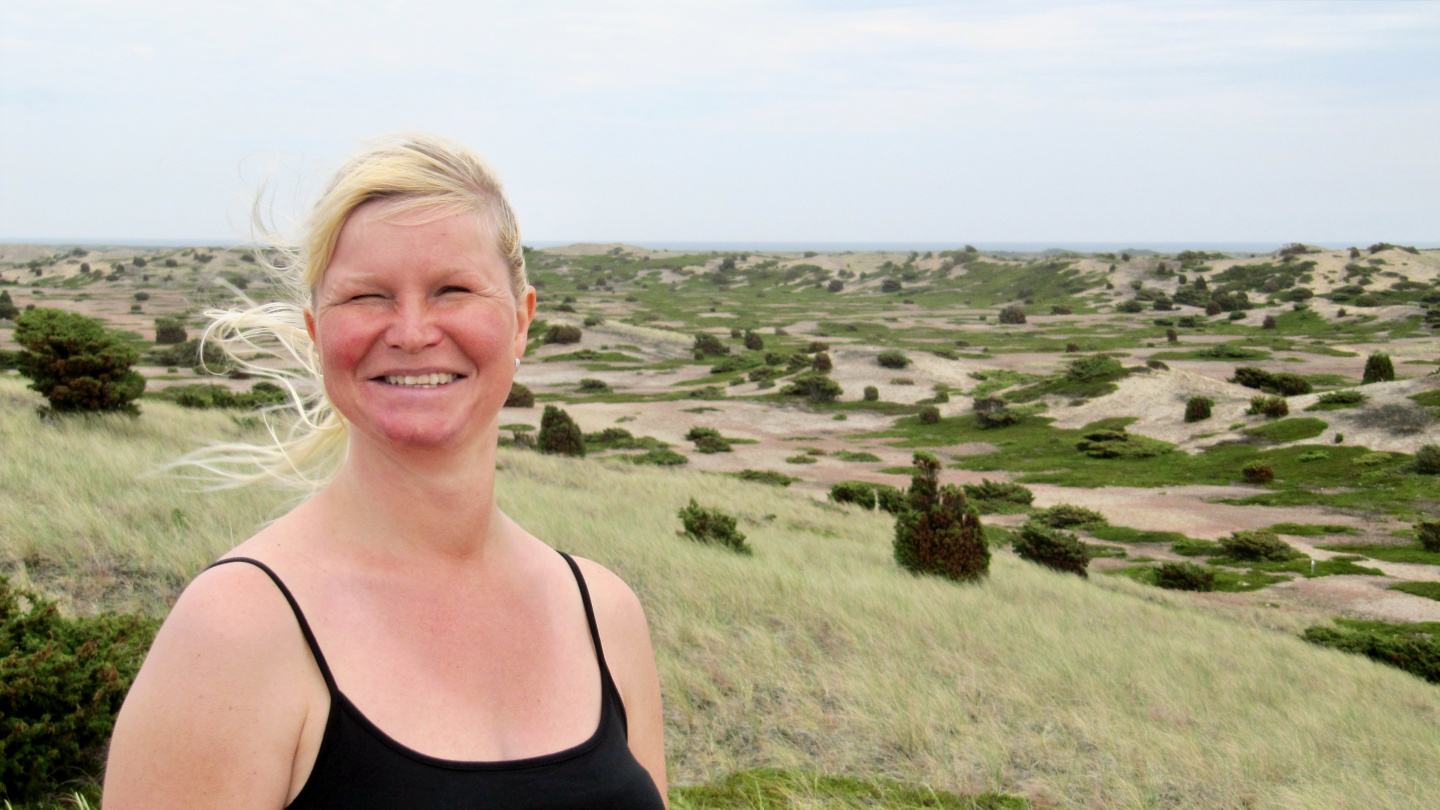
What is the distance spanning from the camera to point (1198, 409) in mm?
32906

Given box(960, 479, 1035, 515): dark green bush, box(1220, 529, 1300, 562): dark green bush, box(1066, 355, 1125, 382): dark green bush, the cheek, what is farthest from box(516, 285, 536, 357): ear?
box(1066, 355, 1125, 382): dark green bush

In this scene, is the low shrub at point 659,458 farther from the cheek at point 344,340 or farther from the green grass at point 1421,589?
the cheek at point 344,340

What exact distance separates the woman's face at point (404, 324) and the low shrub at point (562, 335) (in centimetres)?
5359

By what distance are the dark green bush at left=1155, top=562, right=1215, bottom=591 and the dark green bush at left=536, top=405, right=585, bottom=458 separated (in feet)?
45.6

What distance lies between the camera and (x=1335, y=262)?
81.7 meters

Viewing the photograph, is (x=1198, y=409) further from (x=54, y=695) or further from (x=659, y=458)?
(x=54, y=695)

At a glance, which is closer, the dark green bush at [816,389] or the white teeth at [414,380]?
the white teeth at [414,380]

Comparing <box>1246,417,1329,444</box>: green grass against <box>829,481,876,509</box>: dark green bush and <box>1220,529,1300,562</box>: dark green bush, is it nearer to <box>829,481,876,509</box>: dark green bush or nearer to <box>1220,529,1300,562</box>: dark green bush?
<box>1220,529,1300,562</box>: dark green bush

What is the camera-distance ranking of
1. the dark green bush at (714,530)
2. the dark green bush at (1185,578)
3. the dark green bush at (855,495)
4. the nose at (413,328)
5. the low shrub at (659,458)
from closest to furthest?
1. the nose at (413,328)
2. the dark green bush at (714,530)
3. the dark green bush at (1185,578)
4. the dark green bush at (855,495)
5. the low shrub at (659,458)

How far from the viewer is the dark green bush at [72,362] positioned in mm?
13266

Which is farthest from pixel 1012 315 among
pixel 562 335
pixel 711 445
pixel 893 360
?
pixel 711 445

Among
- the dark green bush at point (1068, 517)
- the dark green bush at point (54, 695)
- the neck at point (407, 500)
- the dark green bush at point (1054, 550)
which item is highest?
the neck at point (407, 500)

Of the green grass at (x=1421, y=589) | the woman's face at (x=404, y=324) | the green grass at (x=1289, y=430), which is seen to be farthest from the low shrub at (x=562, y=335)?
the woman's face at (x=404, y=324)

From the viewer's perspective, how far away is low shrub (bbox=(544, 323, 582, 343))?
179ft
